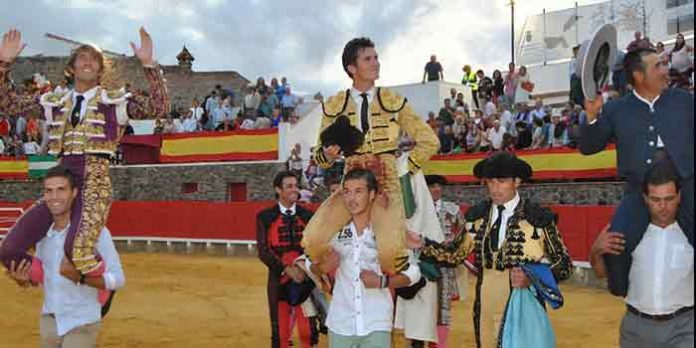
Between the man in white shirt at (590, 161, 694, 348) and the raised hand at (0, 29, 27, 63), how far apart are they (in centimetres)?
333

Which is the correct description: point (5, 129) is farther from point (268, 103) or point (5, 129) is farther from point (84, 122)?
point (84, 122)

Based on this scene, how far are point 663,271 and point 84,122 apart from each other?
3042 mm

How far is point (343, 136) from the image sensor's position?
186 inches

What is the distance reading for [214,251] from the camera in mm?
19234

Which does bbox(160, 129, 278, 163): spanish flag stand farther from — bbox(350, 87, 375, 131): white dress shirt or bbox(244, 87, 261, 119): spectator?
bbox(350, 87, 375, 131): white dress shirt

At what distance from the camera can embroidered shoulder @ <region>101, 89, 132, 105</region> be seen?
4.78 metres

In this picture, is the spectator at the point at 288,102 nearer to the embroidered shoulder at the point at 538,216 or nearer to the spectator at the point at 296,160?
the spectator at the point at 296,160

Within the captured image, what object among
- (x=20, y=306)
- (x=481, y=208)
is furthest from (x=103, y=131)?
(x=20, y=306)

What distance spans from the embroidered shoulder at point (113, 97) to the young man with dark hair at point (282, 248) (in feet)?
6.11

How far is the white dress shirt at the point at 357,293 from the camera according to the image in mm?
3957

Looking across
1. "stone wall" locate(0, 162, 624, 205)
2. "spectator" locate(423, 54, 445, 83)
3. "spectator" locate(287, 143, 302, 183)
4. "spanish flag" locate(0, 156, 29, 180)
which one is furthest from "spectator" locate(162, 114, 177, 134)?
"spectator" locate(423, 54, 445, 83)

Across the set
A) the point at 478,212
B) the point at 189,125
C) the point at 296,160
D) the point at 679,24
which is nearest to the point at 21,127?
the point at 189,125

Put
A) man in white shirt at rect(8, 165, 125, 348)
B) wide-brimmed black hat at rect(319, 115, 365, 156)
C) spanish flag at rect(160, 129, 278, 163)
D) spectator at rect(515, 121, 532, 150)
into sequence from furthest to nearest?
spanish flag at rect(160, 129, 278, 163) → spectator at rect(515, 121, 532, 150) → wide-brimmed black hat at rect(319, 115, 365, 156) → man in white shirt at rect(8, 165, 125, 348)

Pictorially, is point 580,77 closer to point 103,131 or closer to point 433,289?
point 433,289
